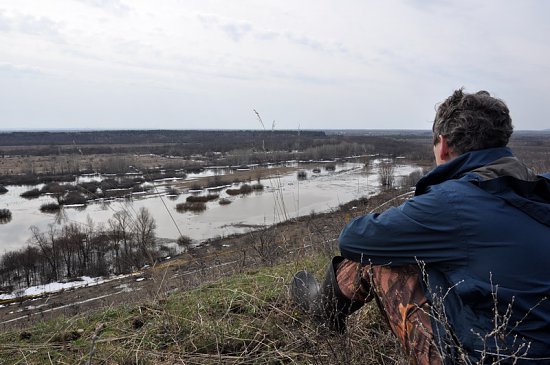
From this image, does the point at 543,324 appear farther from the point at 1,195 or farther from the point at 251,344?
the point at 1,195

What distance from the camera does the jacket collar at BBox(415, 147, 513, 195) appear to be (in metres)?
1.35

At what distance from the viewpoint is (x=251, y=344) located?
202 centimetres

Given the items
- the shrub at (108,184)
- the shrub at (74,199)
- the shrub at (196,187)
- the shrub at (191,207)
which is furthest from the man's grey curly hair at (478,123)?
the shrub at (196,187)

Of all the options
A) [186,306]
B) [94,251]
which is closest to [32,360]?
[186,306]

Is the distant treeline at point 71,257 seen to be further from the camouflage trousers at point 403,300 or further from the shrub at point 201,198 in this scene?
the camouflage trousers at point 403,300

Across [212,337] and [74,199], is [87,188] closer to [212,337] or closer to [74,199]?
[212,337]

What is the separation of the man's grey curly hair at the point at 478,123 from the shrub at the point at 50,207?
2795 centimetres

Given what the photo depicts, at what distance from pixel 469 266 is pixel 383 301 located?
469mm

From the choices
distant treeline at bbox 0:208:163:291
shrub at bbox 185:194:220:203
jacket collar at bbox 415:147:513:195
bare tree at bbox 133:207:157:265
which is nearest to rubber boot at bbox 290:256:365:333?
jacket collar at bbox 415:147:513:195

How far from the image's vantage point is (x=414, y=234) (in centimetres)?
130

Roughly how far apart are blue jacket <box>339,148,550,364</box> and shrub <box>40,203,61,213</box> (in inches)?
1102

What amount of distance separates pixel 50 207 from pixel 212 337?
1086 inches

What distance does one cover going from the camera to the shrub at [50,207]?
Result: 992 inches

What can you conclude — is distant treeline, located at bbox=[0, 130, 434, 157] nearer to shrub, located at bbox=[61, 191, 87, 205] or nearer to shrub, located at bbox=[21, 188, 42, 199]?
shrub, located at bbox=[21, 188, 42, 199]
